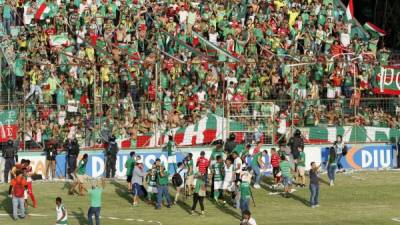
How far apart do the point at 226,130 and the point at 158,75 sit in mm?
3939

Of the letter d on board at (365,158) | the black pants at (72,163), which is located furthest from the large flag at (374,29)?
the black pants at (72,163)

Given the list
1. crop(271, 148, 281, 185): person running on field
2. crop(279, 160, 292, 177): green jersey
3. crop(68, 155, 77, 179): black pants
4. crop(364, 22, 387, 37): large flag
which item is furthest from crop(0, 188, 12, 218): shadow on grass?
crop(364, 22, 387, 37): large flag

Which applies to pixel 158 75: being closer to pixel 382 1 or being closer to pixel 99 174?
pixel 99 174

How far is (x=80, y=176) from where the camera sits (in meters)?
44.8

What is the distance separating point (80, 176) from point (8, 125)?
4.32 metres

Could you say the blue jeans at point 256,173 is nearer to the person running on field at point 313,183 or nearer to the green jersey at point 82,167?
the person running on field at point 313,183

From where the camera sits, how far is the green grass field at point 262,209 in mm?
41312

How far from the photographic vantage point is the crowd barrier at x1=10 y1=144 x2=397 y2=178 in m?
47.6

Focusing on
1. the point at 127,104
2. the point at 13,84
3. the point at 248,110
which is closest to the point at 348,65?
the point at 248,110

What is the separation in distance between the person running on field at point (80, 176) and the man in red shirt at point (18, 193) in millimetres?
4089

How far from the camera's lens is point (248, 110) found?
50094 millimetres

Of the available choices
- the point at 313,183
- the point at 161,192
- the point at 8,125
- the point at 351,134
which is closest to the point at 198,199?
the point at 161,192

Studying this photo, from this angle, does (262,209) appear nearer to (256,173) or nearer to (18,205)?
(256,173)

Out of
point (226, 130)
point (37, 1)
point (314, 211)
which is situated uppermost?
point (37, 1)
